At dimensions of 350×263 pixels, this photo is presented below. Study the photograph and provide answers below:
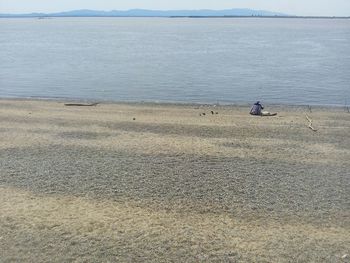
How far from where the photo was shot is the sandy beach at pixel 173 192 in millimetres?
9703

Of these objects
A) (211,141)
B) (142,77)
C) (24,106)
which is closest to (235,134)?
(211,141)

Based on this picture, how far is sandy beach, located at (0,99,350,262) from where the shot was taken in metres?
9.70

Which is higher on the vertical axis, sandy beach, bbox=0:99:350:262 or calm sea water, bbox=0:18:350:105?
calm sea water, bbox=0:18:350:105

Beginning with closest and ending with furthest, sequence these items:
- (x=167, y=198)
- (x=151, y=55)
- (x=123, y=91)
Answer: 1. (x=167, y=198)
2. (x=123, y=91)
3. (x=151, y=55)

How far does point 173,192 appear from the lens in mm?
12734

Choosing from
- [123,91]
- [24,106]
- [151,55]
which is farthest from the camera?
[151,55]

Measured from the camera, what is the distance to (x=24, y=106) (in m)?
28.6

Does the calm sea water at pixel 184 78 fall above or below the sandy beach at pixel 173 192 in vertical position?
above

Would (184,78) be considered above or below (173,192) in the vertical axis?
above

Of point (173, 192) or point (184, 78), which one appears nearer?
point (173, 192)

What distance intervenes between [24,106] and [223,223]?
797 inches

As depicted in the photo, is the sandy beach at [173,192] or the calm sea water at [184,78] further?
the calm sea water at [184,78]

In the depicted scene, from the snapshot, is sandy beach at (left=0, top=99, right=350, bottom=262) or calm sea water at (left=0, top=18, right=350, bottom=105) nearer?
sandy beach at (left=0, top=99, right=350, bottom=262)

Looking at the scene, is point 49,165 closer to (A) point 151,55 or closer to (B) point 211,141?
(B) point 211,141
